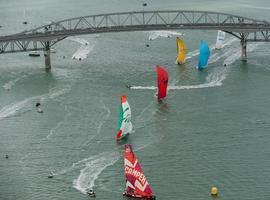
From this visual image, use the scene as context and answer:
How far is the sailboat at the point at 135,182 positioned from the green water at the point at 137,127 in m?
1.59

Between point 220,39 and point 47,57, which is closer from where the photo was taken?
point 47,57

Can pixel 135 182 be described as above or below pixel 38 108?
below

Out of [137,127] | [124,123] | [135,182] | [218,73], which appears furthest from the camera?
[218,73]

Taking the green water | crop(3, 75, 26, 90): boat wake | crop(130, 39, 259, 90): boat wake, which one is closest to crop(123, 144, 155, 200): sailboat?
the green water

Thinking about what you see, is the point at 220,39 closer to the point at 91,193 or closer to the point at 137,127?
the point at 137,127

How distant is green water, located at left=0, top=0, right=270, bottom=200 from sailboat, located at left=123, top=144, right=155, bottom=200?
5.23 feet

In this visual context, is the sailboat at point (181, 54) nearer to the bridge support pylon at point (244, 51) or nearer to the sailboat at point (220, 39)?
the bridge support pylon at point (244, 51)

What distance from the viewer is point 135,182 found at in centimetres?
10144

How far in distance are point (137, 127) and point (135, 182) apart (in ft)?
95.2

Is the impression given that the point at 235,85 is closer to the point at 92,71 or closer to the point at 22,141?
the point at 92,71

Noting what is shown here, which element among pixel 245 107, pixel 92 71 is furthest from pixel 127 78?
pixel 245 107

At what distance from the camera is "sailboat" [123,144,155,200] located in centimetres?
10125

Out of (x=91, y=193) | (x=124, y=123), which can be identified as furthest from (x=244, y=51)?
(x=91, y=193)

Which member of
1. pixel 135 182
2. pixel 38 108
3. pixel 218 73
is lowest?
pixel 135 182
